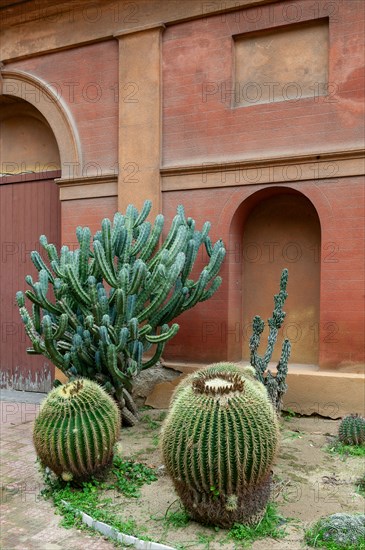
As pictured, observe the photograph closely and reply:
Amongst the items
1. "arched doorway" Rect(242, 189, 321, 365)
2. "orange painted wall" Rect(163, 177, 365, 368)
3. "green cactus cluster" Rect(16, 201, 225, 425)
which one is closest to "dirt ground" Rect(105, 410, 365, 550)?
"green cactus cluster" Rect(16, 201, 225, 425)

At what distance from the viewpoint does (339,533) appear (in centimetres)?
347

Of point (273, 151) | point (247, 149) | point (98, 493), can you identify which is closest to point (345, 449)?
point (98, 493)

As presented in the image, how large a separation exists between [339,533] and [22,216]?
7.18 metres

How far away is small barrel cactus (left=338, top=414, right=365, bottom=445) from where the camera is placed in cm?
545

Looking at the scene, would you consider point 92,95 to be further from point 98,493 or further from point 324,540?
point 324,540

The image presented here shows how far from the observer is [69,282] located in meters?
5.56

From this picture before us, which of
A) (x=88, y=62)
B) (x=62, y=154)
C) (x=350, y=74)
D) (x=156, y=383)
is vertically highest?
(x=88, y=62)

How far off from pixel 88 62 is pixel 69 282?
3.93 m

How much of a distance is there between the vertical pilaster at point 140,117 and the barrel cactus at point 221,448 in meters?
3.99

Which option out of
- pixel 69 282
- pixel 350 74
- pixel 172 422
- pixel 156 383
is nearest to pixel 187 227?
pixel 69 282

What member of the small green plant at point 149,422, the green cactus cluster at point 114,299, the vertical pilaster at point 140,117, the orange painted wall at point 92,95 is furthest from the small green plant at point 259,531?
the orange painted wall at point 92,95

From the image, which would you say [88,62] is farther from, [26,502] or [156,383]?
[26,502]

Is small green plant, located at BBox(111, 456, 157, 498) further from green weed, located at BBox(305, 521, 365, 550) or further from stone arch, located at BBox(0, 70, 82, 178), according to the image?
stone arch, located at BBox(0, 70, 82, 178)

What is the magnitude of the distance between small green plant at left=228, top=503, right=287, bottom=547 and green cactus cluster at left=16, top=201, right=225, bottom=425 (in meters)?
2.34
